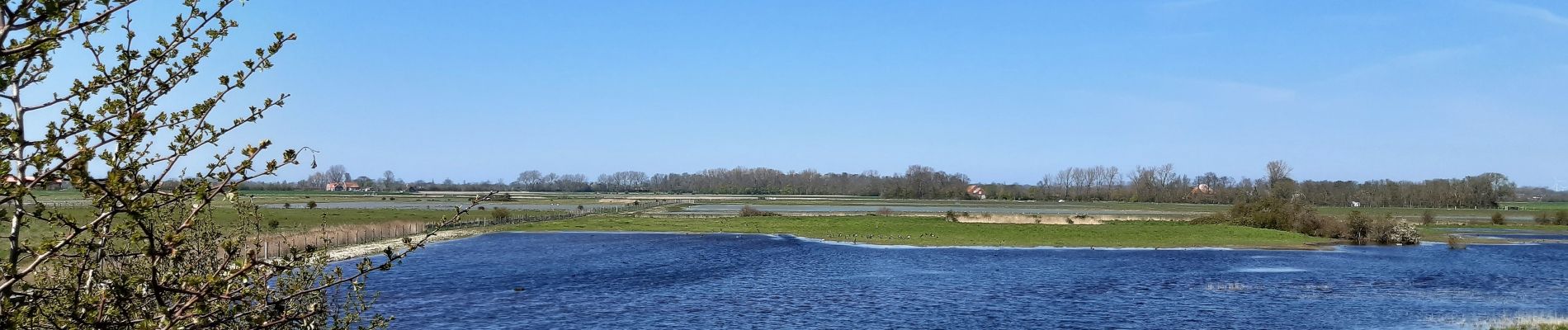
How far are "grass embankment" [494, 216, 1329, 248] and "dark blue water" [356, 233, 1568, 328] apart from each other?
5.22 meters

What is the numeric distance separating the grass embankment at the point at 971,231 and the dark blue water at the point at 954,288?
522 centimetres

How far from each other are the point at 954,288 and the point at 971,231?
112 ft

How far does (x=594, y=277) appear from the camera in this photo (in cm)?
4281

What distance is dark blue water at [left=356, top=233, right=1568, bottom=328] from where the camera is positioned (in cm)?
3116

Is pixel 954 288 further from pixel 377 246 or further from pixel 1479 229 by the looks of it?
pixel 1479 229

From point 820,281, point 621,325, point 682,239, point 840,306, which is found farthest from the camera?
point 682,239

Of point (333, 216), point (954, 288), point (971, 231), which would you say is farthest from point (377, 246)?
point (333, 216)

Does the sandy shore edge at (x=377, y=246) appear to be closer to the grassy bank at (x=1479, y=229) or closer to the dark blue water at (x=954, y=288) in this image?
the dark blue water at (x=954, y=288)

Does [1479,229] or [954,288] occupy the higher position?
[1479,229]

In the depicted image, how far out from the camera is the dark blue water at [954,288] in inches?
1227

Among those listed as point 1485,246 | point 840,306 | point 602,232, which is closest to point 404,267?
point 840,306

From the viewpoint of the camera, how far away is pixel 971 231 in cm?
7269

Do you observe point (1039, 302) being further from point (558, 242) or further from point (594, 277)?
point (558, 242)

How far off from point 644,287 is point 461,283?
6.91 m
